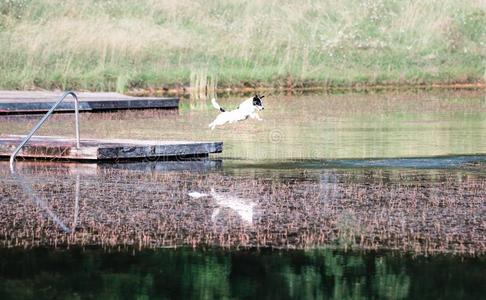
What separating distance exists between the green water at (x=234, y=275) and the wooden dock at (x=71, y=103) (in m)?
13.8

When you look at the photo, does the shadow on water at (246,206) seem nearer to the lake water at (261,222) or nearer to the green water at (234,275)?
the lake water at (261,222)

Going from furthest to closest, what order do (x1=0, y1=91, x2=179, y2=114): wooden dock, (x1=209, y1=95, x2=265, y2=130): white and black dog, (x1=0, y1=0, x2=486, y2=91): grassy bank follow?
(x1=0, y1=0, x2=486, y2=91): grassy bank < (x1=0, y1=91, x2=179, y2=114): wooden dock < (x1=209, y1=95, x2=265, y2=130): white and black dog

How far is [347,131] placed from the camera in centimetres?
1981

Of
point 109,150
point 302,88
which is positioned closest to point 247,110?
point 109,150

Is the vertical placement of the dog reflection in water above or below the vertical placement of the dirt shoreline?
below

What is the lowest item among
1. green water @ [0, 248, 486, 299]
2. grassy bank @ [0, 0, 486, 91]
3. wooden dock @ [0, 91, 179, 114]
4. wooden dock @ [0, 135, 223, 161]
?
green water @ [0, 248, 486, 299]

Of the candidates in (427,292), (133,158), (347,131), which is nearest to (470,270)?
(427,292)

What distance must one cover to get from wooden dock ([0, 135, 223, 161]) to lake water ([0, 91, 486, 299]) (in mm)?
155

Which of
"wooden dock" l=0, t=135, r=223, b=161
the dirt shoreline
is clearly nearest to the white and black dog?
"wooden dock" l=0, t=135, r=223, b=161

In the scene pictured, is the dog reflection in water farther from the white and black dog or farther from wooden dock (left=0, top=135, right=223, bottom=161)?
the white and black dog

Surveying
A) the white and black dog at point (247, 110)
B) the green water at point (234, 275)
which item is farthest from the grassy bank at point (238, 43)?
the green water at point (234, 275)

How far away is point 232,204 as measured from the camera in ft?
38.6

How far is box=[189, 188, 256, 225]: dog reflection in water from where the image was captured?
11062 millimetres

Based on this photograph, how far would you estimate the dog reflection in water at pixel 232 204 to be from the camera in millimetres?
11062
